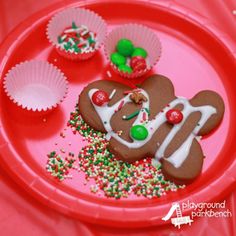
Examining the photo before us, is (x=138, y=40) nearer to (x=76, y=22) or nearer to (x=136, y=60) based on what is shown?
(x=136, y=60)

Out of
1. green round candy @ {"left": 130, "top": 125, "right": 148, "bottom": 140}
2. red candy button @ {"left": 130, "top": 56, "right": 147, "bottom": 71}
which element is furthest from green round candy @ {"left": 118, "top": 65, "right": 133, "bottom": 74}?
green round candy @ {"left": 130, "top": 125, "right": 148, "bottom": 140}

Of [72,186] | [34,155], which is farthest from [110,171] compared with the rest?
[34,155]

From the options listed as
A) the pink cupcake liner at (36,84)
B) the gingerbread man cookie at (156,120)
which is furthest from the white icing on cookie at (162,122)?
the pink cupcake liner at (36,84)

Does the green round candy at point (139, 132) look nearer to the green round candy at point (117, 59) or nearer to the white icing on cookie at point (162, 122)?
the white icing on cookie at point (162, 122)

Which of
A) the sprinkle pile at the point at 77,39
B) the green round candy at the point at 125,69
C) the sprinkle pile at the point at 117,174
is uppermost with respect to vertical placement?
the green round candy at the point at 125,69

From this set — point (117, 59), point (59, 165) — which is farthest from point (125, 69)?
point (59, 165)

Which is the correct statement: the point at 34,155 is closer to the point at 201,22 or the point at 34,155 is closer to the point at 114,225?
the point at 114,225
